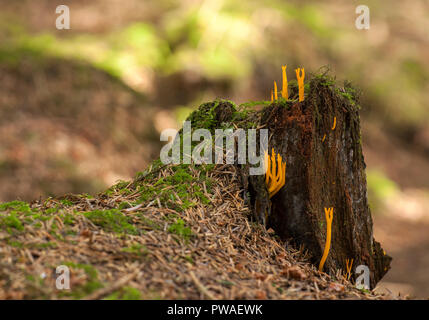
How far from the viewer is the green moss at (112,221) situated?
2229mm

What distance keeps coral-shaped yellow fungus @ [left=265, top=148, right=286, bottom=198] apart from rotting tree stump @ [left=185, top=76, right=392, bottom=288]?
0.05 metres

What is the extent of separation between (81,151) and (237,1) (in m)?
5.72

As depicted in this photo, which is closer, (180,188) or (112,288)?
(112,288)

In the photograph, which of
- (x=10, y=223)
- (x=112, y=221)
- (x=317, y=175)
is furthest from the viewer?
(x=317, y=175)

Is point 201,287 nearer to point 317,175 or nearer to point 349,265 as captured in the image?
point 317,175

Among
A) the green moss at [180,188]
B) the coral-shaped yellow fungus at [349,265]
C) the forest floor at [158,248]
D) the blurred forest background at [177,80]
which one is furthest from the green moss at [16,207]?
the blurred forest background at [177,80]

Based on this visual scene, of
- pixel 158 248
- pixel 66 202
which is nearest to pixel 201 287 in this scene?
pixel 158 248

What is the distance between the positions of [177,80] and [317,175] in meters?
6.78

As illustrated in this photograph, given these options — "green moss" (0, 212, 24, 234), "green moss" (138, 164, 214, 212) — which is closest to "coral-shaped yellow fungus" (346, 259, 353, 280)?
"green moss" (138, 164, 214, 212)

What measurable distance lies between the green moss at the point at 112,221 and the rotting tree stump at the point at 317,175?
872mm

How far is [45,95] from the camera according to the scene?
25.7ft

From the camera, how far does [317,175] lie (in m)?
2.83

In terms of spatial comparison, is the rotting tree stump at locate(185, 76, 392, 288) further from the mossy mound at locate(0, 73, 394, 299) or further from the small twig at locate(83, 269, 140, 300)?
the small twig at locate(83, 269, 140, 300)
